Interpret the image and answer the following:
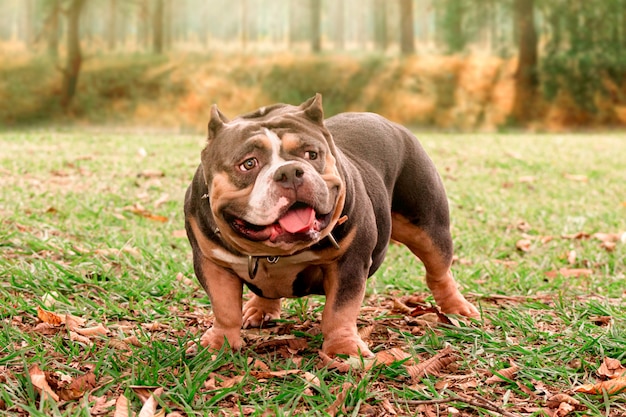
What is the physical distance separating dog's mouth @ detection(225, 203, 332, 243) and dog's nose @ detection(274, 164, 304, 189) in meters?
0.10

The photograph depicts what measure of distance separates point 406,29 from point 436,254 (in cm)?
1334

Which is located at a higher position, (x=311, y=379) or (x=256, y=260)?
(x=256, y=260)

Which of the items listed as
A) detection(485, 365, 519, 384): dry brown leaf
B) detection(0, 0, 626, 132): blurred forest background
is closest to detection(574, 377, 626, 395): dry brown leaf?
detection(485, 365, 519, 384): dry brown leaf

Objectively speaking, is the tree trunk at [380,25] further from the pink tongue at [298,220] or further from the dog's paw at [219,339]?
the pink tongue at [298,220]

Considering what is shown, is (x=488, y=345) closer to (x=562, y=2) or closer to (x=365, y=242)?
(x=365, y=242)

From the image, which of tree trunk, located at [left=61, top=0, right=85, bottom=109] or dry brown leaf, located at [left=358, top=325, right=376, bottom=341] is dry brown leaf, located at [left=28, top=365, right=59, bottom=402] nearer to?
dry brown leaf, located at [left=358, top=325, right=376, bottom=341]

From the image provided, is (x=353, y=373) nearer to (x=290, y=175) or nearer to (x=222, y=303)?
(x=222, y=303)

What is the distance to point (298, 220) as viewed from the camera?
300 centimetres

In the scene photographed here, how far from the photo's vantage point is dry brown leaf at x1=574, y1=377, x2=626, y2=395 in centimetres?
307

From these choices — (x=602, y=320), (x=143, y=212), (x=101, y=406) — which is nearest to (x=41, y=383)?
Answer: (x=101, y=406)

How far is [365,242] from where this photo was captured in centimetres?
345

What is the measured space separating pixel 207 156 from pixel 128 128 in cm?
1229

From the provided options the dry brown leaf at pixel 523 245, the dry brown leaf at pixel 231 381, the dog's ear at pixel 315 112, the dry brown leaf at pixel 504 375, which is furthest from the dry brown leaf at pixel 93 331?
the dry brown leaf at pixel 523 245

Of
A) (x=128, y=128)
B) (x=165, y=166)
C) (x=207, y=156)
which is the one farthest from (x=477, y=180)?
(x=128, y=128)
